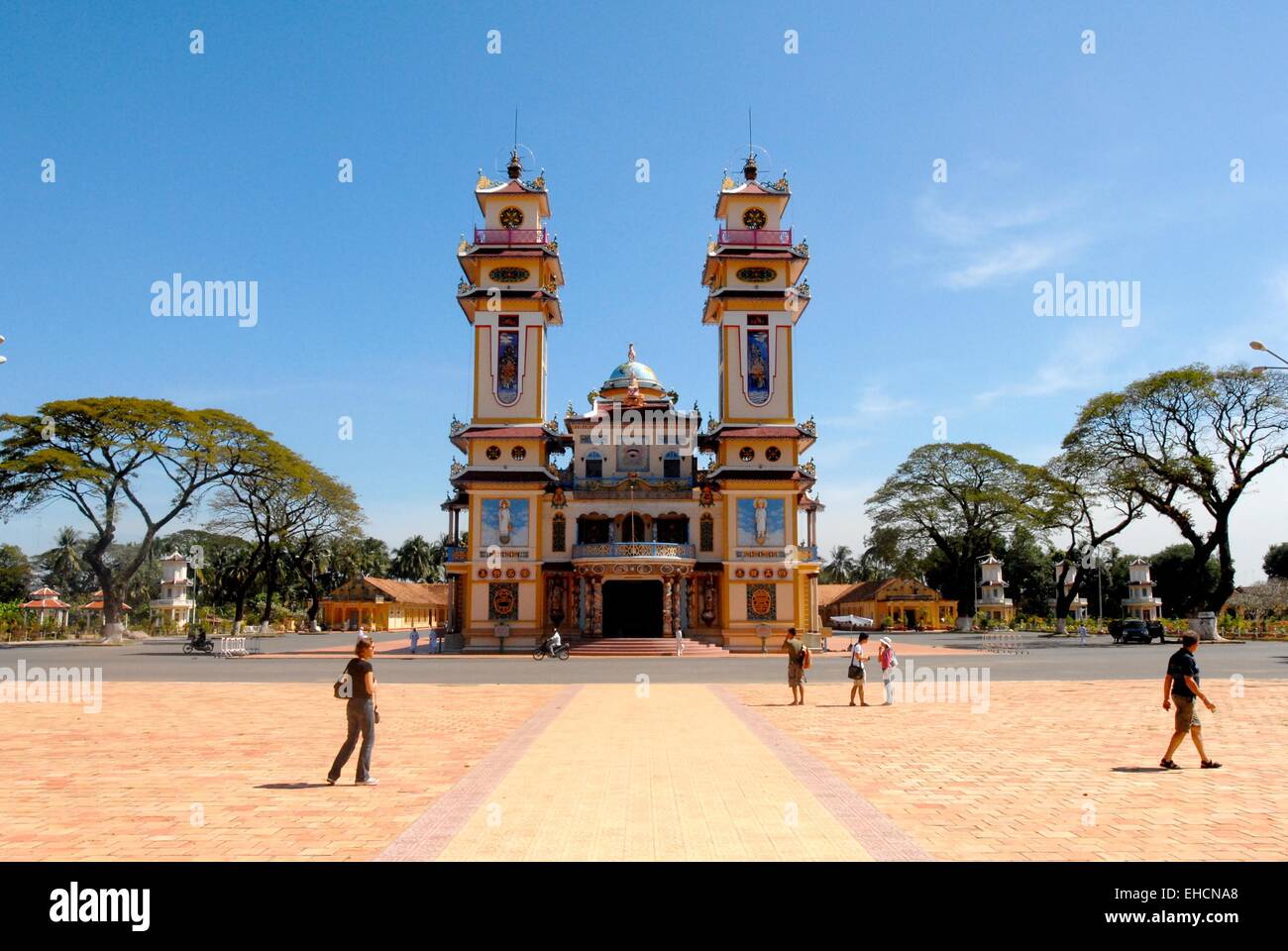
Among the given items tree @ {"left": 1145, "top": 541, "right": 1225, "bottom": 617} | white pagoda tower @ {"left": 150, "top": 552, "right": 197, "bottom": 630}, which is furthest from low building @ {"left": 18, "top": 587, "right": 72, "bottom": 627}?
tree @ {"left": 1145, "top": 541, "right": 1225, "bottom": 617}

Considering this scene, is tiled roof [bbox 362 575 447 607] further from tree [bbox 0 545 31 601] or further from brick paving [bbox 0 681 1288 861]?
brick paving [bbox 0 681 1288 861]

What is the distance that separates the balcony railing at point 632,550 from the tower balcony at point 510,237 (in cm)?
1603

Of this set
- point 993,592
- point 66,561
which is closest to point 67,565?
point 66,561

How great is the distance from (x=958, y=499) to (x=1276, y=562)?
3847cm

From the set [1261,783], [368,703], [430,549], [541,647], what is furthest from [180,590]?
[1261,783]

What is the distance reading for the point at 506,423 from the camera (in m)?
48.3

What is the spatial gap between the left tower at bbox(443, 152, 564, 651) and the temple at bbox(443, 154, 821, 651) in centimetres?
7

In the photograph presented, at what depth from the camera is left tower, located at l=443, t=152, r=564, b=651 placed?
47.2 metres

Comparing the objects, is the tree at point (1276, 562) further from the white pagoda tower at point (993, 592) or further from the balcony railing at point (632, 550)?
the balcony railing at point (632, 550)

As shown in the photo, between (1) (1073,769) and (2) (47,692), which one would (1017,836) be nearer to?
(1) (1073,769)

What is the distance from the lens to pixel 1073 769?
36.6 ft

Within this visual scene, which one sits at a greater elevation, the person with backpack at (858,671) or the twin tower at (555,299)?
the twin tower at (555,299)

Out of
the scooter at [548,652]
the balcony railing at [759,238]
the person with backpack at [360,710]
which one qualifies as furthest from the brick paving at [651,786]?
the balcony railing at [759,238]

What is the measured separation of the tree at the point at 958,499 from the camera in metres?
71.6
